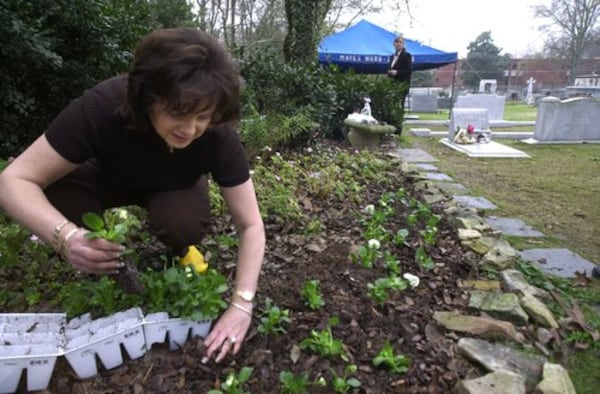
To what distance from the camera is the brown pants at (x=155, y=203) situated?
1.72m

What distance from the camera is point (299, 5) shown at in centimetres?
761

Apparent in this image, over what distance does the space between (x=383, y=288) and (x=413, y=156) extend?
186 inches

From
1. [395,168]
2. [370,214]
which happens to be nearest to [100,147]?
[370,214]

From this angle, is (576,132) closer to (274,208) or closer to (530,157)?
(530,157)

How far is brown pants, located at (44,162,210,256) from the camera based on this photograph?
172 cm

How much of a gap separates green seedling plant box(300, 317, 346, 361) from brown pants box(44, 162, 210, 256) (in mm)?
677

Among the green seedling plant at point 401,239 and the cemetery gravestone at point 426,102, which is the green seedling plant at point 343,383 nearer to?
the green seedling plant at point 401,239

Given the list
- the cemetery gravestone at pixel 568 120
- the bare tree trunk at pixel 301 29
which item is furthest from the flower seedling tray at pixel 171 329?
the cemetery gravestone at pixel 568 120

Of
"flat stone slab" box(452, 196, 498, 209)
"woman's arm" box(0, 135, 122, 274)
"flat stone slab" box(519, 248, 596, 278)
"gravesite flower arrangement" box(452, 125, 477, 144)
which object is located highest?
"woman's arm" box(0, 135, 122, 274)

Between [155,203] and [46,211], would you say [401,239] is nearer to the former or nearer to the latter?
[155,203]

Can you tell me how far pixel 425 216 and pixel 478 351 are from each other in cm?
150

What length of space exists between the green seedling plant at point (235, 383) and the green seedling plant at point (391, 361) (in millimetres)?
428

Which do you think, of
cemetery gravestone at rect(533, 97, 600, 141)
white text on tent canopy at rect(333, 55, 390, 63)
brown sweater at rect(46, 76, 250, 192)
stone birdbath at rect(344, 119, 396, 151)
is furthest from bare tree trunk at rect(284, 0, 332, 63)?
brown sweater at rect(46, 76, 250, 192)

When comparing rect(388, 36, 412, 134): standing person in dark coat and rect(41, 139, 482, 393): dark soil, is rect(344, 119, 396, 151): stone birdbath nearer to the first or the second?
rect(388, 36, 412, 134): standing person in dark coat
